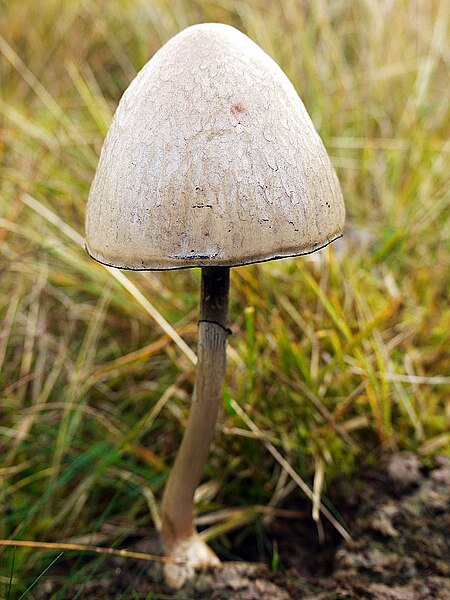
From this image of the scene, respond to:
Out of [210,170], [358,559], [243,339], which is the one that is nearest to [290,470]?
[358,559]

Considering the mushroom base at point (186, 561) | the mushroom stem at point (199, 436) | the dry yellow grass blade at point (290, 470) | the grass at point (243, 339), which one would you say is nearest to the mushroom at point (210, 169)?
the mushroom stem at point (199, 436)

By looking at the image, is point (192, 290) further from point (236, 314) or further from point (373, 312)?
point (373, 312)

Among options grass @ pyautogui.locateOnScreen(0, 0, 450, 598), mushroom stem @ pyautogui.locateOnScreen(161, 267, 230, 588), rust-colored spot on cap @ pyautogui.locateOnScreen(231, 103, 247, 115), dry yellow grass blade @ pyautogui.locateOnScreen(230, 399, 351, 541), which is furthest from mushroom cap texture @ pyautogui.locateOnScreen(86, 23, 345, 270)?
dry yellow grass blade @ pyautogui.locateOnScreen(230, 399, 351, 541)

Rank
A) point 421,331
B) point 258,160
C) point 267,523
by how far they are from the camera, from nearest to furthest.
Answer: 1. point 258,160
2. point 267,523
3. point 421,331

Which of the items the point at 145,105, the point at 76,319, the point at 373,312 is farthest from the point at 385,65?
the point at 145,105

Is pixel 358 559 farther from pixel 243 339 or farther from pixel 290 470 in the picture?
pixel 243 339

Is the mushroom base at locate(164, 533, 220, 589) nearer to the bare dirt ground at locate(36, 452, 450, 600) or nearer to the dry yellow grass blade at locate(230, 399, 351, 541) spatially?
the bare dirt ground at locate(36, 452, 450, 600)
